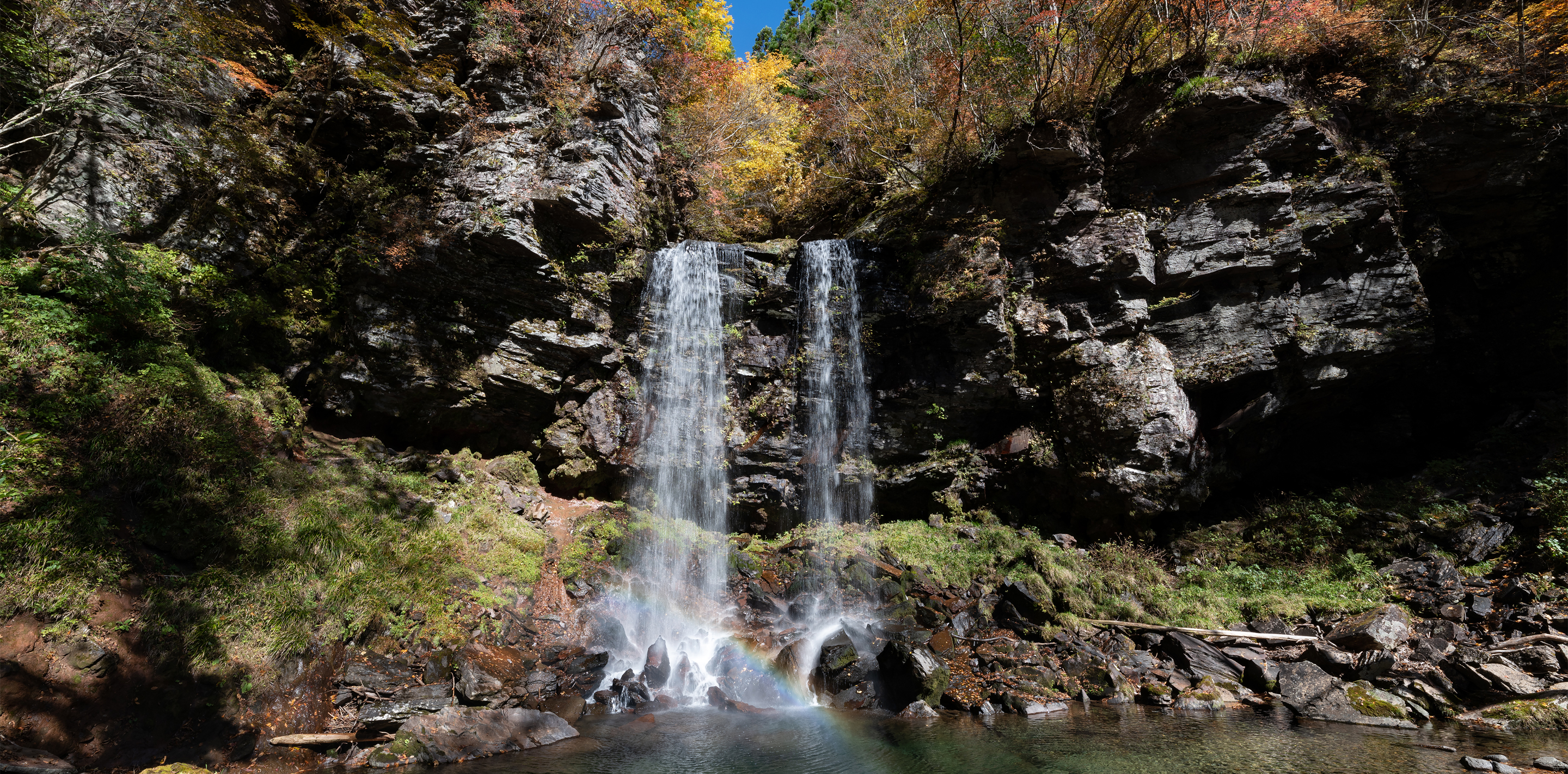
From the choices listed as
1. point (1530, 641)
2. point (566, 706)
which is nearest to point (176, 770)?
point (566, 706)

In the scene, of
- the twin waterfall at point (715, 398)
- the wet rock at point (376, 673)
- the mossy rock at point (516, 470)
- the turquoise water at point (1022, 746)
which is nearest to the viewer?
the turquoise water at point (1022, 746)

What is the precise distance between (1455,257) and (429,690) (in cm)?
1691

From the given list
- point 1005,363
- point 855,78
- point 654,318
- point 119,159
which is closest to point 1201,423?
point 1005,363

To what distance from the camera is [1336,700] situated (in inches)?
236

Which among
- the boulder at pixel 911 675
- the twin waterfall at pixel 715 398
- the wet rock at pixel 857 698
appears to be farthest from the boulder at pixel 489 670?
the boulder at pixel 911 675

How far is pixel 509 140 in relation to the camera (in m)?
10.6

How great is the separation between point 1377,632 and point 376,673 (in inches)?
472

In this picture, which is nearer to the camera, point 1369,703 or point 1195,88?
point 1369,703

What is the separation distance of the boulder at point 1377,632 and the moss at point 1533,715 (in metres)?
1.04

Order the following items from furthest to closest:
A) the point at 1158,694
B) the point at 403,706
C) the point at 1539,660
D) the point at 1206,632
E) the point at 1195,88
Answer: the point at 1195,88
the point at 1206,632
the point at 1158,694
the point at 1539,660
the point at 403,706

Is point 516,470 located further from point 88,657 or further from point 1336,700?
point 1336,700

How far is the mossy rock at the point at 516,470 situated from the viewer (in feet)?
34.8

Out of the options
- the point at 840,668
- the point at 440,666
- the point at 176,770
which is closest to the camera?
the point at 176,770

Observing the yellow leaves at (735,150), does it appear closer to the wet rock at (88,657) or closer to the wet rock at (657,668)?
the wet rock at (657,668)
